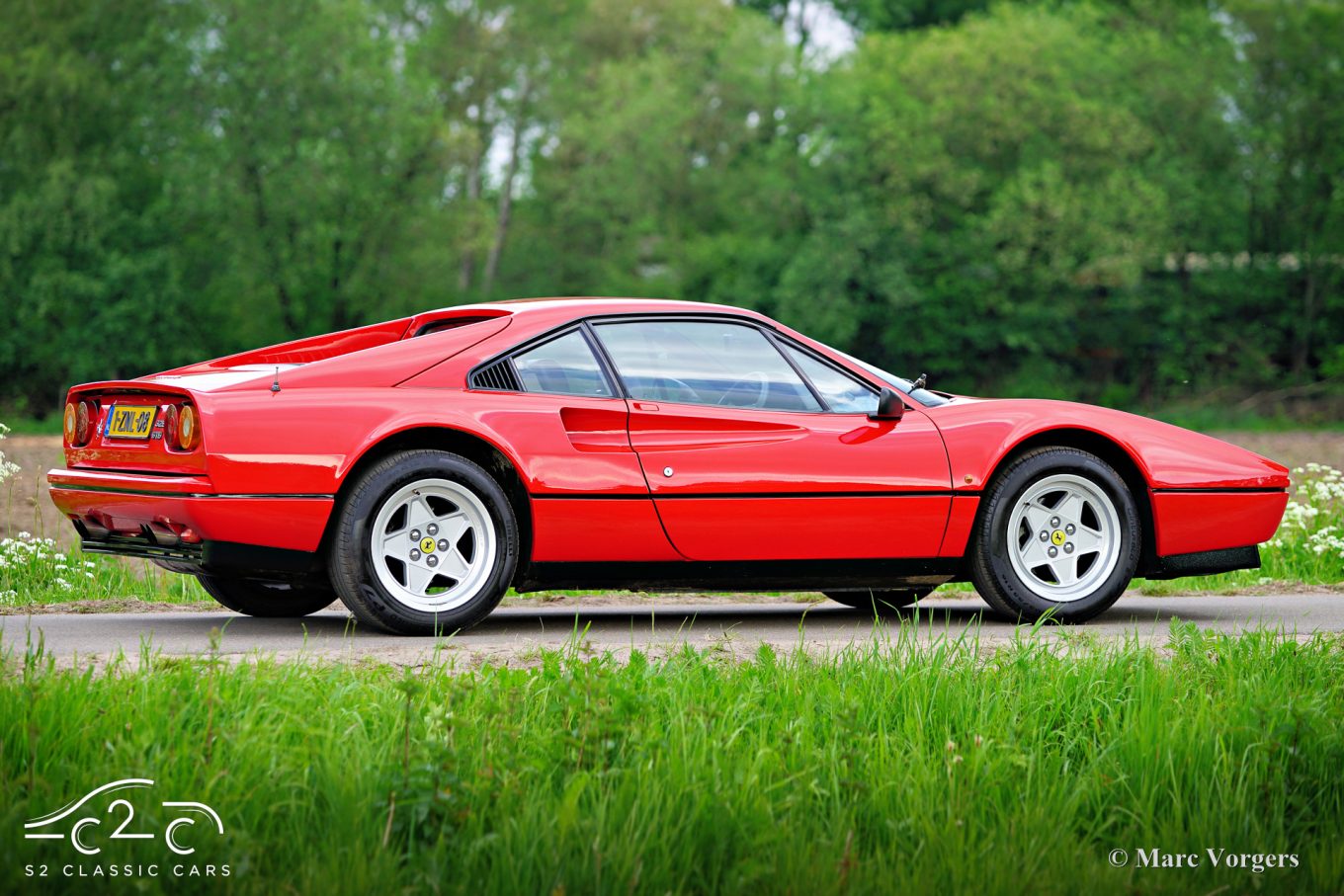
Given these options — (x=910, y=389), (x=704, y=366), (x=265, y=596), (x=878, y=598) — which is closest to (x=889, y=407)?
(x=910, y=389)

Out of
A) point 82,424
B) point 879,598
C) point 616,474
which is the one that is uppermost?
point 82,424

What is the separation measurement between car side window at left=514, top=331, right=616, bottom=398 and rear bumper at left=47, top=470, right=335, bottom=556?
99 centimetres

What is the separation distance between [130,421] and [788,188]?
39718mm

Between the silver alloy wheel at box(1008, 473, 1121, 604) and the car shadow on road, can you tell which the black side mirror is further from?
the car shadow on road

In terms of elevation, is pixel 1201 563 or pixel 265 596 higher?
pixel 1201 563

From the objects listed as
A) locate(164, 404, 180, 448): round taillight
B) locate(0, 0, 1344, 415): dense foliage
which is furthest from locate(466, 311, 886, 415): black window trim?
locate(0, 0, 1344, 415): dense foliage

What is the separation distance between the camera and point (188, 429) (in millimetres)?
A: 5945

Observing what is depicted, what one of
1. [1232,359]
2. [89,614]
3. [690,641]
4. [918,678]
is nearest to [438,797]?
[918,678]

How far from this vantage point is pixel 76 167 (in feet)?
136

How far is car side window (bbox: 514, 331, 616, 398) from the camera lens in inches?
253

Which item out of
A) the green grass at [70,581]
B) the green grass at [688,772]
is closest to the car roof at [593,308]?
the green grass at [688,772]

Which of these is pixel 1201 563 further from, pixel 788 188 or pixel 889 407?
pixel 788 188

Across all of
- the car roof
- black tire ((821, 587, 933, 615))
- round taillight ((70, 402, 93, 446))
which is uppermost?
the car roof

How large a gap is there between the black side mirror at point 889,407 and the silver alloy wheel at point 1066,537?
71 cm
